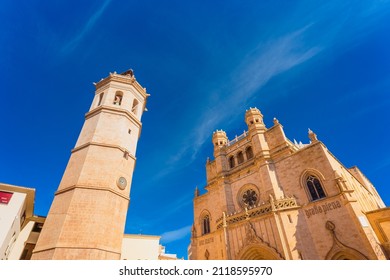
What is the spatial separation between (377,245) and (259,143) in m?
12.6

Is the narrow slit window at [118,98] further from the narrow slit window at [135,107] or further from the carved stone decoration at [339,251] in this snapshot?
the carved stone decoration at [339,251]

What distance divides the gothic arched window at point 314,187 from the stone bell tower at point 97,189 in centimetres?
1501

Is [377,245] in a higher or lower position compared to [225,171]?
lower

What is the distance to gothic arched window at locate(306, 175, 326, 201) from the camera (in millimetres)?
17061

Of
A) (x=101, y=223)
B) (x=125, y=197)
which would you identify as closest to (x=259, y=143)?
(x=125, y=197)

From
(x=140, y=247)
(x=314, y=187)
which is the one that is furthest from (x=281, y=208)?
(x=140, y=247)

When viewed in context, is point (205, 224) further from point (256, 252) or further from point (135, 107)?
point (135, 107)

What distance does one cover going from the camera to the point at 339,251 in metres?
14.2

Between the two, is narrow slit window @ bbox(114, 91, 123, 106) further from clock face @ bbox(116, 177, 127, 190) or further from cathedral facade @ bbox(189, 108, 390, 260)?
cathedral facade @ bbox(189, 108, 390, 260)

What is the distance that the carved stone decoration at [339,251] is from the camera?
1355 centimetres

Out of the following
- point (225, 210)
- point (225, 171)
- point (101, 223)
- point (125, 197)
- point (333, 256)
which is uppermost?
point (225, 171)

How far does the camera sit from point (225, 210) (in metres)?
22.1
